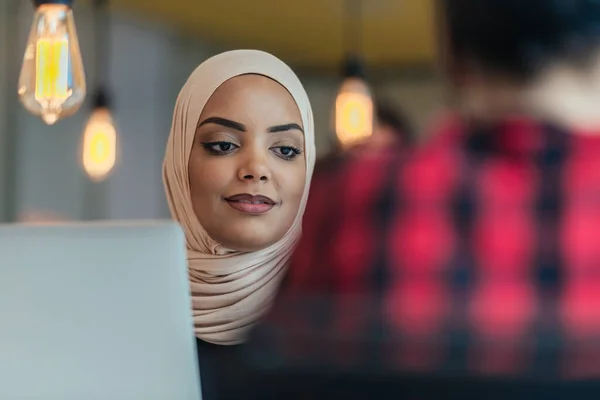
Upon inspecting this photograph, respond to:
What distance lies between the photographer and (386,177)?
2.03 ft

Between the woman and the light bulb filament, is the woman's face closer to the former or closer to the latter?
the woman

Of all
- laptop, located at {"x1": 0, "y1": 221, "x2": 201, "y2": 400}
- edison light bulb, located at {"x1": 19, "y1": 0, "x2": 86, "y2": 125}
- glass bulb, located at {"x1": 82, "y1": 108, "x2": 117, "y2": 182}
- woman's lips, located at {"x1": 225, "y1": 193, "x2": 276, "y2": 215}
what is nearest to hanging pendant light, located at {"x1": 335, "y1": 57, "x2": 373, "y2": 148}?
woman's lips, located at {"x1": 225, "y1": 193, "x2": 276, "y2": 215}

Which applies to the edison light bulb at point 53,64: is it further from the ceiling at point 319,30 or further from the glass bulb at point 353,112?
the glass bulb at point 353,112

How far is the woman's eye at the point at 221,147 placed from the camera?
3.00ft

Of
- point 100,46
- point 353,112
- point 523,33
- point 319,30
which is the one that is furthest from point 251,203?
point 100,46

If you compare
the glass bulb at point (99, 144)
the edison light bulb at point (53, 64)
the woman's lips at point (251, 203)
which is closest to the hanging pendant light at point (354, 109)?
the woman's lips at point (251, 203)

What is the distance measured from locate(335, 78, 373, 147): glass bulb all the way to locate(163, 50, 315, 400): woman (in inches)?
1.4

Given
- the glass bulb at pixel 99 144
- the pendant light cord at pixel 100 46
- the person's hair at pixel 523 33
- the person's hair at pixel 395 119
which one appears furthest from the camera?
the pendant light cord at pixel 100 46

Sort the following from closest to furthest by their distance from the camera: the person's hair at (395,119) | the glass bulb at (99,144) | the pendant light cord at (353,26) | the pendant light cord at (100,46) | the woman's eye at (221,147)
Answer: the person's hair at (395,119) < the woman's eye at (221,147) < the pendant light cord at (353,26) < the glass bulb at (99,144) < the pendant light cord at (100,46)

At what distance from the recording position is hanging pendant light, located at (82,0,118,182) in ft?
5.03

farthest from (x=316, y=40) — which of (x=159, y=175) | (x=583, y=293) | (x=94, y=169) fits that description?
(x=94, y=169)

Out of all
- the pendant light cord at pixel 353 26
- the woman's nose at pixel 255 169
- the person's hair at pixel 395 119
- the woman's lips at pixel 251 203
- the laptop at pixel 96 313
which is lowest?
the laptop at pixel 96 313

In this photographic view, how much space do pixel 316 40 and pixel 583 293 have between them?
55cm

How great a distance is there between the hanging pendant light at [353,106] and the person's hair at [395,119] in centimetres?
1
